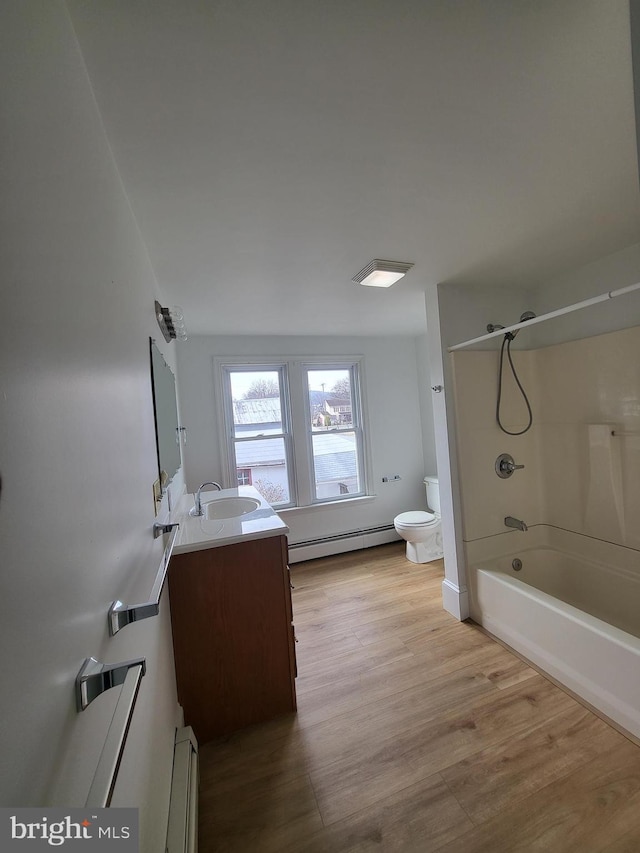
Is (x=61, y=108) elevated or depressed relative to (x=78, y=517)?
elevated

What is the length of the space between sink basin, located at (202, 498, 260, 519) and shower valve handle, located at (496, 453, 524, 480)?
1.74 meters

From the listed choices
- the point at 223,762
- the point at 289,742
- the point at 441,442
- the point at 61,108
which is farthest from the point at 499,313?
the point at 223,762

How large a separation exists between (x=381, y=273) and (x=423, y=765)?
2.38 metres

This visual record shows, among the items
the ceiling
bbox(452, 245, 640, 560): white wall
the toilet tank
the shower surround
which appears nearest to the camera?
the ceiling

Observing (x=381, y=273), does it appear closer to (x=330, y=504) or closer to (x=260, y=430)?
(x=260, y=430)

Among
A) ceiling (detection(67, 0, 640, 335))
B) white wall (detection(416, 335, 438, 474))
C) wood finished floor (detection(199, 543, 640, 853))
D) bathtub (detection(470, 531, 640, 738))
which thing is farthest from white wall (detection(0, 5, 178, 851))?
white wall (detection(416, 335, 438, 474))

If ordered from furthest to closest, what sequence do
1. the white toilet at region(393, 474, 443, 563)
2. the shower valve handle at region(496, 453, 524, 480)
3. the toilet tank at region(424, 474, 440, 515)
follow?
1. the toilet tank at region(424, 474, 440, 515)
2. the white toilet at region(393, 474, 443, 563)
3. the shower valve handle at region(496, 453, 524, 480)

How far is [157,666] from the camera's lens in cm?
111

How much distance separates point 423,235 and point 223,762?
2.58 metres

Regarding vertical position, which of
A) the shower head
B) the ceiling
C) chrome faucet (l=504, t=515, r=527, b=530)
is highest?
the ceiling

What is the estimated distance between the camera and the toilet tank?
11.5 feet

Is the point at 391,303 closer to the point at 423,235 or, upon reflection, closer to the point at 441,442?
the point at 423,235

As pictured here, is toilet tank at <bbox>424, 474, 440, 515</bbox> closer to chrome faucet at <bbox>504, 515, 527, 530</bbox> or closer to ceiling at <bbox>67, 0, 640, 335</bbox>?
chrome faucet at <bbox>504, 515, 527, 530</bbox>

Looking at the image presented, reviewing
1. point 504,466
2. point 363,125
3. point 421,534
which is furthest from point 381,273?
point 421,534
